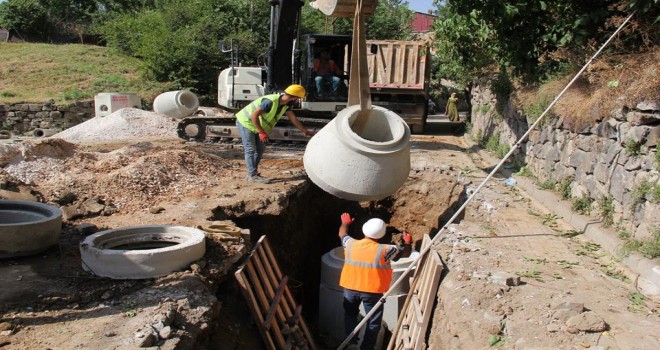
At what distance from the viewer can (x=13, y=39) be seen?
32.1 meters

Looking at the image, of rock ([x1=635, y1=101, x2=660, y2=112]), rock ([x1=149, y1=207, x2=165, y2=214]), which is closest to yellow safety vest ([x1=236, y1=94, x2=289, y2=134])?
rock ([x1=149, y1=207, x2=165, y2=214])

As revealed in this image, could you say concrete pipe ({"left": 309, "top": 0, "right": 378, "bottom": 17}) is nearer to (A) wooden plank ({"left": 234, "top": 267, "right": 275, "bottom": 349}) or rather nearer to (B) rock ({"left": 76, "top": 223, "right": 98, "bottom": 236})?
(A) wooden plank ({"left": 234, "top": 267, "right": 275, "bottom": 349})

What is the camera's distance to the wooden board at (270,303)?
5555 millimetres

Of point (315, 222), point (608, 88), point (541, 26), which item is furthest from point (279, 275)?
point (541, 26)

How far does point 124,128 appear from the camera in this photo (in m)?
15.5

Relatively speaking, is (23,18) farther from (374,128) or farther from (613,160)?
(613,160)

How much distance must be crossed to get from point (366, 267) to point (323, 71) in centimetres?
693

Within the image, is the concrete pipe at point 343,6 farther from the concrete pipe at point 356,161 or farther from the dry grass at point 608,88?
the dry grass at point 608,88

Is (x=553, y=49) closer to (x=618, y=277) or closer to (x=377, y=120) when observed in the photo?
(x=377, y=120)

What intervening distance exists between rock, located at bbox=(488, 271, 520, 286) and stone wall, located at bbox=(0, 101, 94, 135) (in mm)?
17101

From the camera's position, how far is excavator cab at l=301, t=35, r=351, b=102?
12.4 meters

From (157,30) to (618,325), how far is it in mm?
22485

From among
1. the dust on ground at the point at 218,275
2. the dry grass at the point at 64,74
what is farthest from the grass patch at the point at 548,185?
the dry grass at the point at 64,74

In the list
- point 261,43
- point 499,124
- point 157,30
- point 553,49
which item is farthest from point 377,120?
point 261,43
